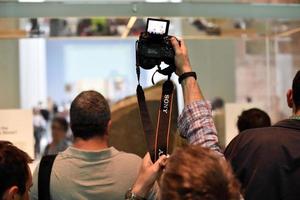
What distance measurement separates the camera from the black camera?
5.19 feet

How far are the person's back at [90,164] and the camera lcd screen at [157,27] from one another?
0.49m

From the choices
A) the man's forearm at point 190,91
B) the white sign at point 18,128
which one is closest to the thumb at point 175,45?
the man's forearm at point 190,91

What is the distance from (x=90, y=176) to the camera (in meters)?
1.93

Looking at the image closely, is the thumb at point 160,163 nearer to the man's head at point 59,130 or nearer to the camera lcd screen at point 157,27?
the camera lcd screen at point 157,27

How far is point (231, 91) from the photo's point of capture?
17.5ft

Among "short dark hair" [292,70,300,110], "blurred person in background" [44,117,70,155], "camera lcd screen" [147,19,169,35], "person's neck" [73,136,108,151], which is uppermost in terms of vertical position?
"camera lcd screen" [147,19,169,35]

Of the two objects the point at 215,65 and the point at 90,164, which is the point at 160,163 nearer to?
the point at 90,164

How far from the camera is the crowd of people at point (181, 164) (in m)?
0.97

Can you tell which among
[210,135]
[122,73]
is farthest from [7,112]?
[122,73]

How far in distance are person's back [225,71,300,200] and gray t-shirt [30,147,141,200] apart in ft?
1.29

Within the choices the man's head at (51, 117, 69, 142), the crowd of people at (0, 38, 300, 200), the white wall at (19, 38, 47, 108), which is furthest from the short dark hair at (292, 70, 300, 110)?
the white wall at (19, 38, 47, 108)

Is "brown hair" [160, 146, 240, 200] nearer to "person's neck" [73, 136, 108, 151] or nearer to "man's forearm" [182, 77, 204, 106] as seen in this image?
"man's forearm" [182, 77, 204, 106]

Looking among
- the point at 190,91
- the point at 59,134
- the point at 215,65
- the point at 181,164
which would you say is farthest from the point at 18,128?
the point at 181,164

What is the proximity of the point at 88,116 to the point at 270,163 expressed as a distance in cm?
66
